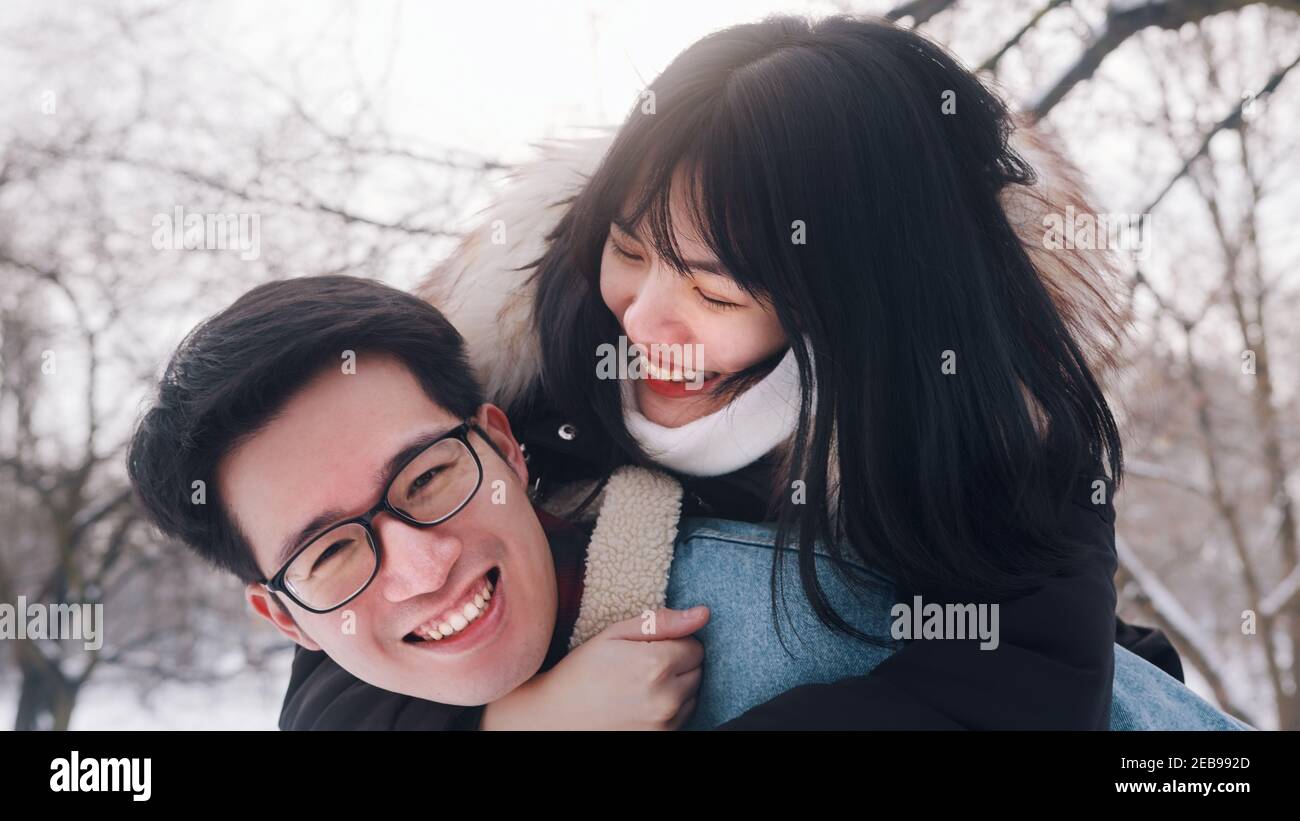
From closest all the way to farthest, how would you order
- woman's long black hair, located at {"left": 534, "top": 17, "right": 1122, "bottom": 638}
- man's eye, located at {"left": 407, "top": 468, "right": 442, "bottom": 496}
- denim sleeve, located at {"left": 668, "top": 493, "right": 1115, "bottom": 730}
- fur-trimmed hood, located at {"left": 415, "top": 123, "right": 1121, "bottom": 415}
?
denim sleeve, located at {"left": 668, "top": 493, "right": 1115, "bottom": 730} → woman's long black hair, located at {"left": 534, "top": 17, "right": 1122, "bottom": 638} → man's eye, located at {"left": 407, "top": 468, "right": 442, "bottom": 496} → fur-trimmed hood, located at {"left": 415, "top": 123, "right": 1121, "bottom": 415}

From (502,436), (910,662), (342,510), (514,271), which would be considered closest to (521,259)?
(514,271)

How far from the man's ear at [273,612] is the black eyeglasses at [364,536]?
6 cm

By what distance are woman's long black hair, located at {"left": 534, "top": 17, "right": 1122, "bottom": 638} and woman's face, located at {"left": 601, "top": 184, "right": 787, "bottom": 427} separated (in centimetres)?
2

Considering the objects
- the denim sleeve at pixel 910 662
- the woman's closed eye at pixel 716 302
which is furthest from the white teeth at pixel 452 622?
the woman's closed eye at pixel 716 302

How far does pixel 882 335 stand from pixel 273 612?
1030 millimetres

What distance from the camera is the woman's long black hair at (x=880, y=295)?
1.35 meters

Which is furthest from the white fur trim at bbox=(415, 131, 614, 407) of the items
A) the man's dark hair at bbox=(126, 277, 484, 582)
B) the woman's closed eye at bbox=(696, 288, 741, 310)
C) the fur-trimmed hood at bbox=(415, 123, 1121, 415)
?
the woman's closed eye at bbox=(696, 288, 741, 310)

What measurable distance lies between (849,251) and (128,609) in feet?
21.2

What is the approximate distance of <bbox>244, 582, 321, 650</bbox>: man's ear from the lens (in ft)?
4.97

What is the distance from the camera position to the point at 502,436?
1.63 meters

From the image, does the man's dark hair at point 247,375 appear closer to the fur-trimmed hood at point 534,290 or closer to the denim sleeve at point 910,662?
the fur-trimmed hood at point 534,290

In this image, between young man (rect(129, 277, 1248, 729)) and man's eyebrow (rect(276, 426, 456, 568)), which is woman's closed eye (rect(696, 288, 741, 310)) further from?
man's eyebrow (rect(276, 426, 456, 568))
